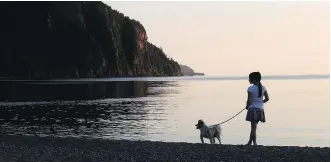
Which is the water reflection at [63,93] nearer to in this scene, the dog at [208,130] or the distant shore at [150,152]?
the dog at [208,130]

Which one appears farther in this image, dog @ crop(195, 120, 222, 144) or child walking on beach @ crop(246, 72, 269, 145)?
dog @ crop(195, 120, 222, 144)

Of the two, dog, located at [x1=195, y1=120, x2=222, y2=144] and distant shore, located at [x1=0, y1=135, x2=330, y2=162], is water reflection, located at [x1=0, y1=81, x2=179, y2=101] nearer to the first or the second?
dog, located at [x1=195, y1=120, x2=222, y2=144]

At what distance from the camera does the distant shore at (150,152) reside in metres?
13.5

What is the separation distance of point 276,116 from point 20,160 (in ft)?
101

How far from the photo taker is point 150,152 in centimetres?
1457

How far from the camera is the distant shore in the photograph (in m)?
13.5

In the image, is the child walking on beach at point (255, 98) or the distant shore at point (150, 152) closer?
the distant shore at point (150, 152)

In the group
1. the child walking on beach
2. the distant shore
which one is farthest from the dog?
the child walking on beach

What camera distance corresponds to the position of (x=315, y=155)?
13.8 m

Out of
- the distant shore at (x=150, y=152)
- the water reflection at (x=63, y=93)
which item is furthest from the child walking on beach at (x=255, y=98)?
the water reflection at (x=63, y=93)

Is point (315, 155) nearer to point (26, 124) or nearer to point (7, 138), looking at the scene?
point (7, 138)

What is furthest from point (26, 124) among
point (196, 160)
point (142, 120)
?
point (196, 160)

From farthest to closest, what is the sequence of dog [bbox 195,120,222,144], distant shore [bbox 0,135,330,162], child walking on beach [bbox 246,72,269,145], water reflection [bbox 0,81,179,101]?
water reflection [bbox 0,81,179,101]
dog [bbox 195,120,222,144]
child walking on beach [bbox 246,72,269,145]
distant shore [bbox 0,135,330,162]

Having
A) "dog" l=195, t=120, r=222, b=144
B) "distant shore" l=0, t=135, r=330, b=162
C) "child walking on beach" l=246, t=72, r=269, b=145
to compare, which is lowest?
"distant shore" l=0, t=135, r=330, b=162
